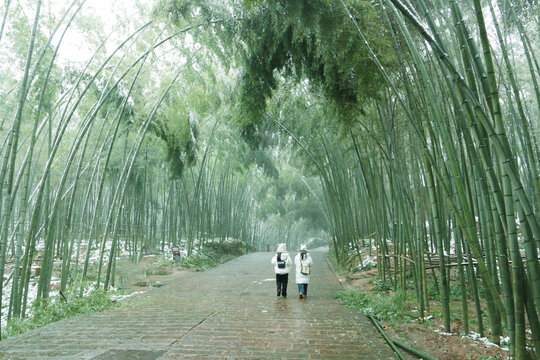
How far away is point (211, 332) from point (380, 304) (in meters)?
1.95

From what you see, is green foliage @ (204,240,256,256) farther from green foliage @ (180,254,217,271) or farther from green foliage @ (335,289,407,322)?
green foliage @ (335,289,407,322)

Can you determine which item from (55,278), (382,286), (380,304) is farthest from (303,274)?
(55,278)

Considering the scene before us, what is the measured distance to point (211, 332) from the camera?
3182 millimetres

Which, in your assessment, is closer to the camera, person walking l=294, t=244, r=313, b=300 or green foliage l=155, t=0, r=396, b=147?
green foliage l=155, t=0, r=396, b=147

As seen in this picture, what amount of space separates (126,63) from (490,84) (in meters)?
5.98

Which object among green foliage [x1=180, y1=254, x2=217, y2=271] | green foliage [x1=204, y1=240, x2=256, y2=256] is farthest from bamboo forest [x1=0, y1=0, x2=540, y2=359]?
green foliage [x1=204, y1=240, x2=256, y2=256]

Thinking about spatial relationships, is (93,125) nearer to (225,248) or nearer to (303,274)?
(303,274)

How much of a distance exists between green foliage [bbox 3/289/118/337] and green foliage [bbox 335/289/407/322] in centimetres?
315

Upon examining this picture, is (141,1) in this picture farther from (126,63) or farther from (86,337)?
(86,337)

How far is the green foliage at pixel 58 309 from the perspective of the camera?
3.61m

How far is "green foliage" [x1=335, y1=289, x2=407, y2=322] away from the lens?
3673mm

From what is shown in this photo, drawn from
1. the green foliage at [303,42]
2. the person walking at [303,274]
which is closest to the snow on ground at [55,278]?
the person walking at [303,274]

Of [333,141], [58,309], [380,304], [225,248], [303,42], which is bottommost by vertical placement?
[58,309]

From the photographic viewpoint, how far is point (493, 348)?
2439mm
